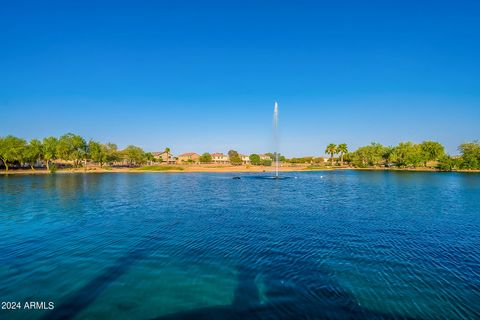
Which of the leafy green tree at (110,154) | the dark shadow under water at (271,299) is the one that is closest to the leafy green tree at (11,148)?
the leafy green tree at (110,154)

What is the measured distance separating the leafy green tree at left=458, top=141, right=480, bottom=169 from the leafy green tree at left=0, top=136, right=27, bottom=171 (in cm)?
18552

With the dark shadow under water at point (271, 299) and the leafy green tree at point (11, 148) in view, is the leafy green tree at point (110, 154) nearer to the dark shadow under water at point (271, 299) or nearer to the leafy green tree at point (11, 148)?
the leafy green tree at point (11, 148)

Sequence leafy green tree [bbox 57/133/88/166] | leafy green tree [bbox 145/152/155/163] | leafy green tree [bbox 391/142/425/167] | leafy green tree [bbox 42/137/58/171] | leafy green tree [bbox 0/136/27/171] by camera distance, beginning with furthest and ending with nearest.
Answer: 1. leafy green tree [bbox 145/152/155/163]
2. leafy green tree [bbox 391/142/425/167]
3. leafy green tree [bbox 57/133/88/166]
4. leafy green tree [bbox 42/137/58/171]
5. leafy green tree [bbox 0/136/27/171]

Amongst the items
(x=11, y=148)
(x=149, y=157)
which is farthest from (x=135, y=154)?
(x=11, y=148)

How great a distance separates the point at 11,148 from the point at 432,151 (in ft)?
613

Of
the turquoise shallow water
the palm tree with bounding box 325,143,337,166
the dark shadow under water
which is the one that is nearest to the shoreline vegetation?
the palm tree with bounding box 325,143,337,166

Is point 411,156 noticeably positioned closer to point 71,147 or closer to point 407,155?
point 407,155

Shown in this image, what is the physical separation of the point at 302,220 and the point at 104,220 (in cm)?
1850

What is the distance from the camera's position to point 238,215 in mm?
27188

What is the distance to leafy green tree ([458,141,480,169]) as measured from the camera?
12109 centimetres

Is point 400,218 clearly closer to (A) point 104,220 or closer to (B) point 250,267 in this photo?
(B) point 250,267

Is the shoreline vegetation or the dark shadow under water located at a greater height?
the shoreline vegetation

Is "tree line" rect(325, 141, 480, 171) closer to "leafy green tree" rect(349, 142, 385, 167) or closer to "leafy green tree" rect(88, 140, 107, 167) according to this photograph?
"leafy green tree" rect(349, 142, 385, 167)

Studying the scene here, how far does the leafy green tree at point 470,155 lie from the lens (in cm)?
12109
